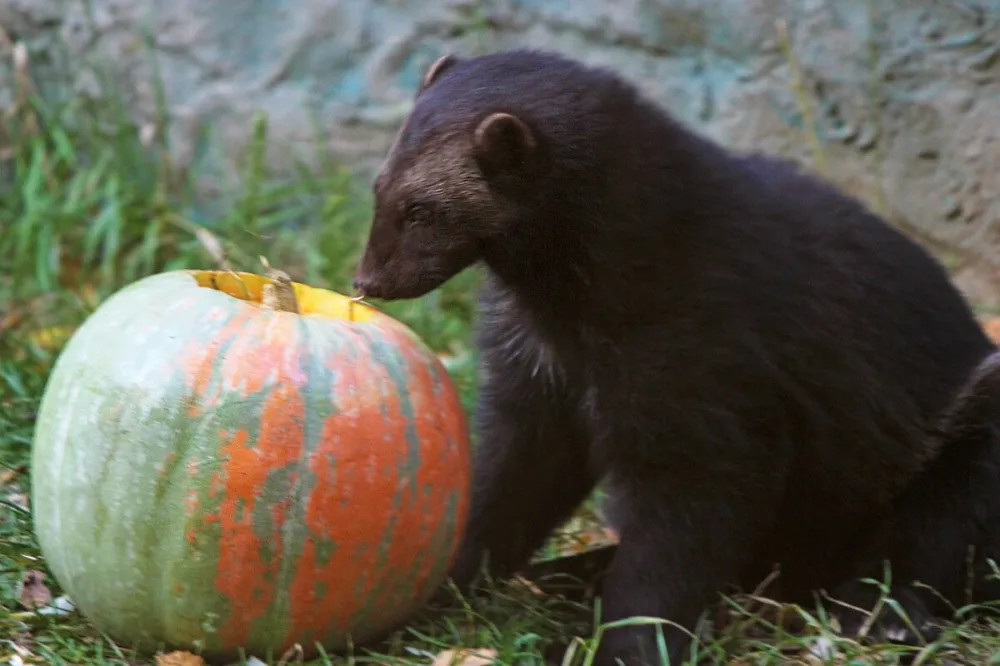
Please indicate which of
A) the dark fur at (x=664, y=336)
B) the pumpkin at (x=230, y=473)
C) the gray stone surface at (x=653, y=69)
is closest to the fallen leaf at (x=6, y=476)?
the pumpkin at (x=230, y=473)

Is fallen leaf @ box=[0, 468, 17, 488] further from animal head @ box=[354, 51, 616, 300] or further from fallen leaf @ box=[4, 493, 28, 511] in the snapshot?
animal head @ box=[354, 51, 616, 300]

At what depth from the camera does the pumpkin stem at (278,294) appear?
8.52 ft

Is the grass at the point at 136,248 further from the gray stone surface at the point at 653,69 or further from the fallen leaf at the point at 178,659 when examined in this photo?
the fallen leaf at the point at 178,659

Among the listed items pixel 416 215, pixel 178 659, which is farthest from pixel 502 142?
pixel 178 659

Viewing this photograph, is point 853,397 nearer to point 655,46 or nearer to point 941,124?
point 941,124

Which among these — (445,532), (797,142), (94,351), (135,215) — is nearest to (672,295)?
(445,532)

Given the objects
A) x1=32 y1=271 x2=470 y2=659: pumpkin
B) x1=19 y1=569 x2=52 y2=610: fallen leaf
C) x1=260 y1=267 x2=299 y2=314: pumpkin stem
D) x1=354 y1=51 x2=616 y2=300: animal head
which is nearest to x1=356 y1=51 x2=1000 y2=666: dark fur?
x1=354 y1=51 x2=616 y2=300: animal head

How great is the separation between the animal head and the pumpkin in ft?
0.93

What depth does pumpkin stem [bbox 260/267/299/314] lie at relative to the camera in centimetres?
260

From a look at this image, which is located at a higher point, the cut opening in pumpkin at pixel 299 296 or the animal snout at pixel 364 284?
the animal snout at pixel 364 284

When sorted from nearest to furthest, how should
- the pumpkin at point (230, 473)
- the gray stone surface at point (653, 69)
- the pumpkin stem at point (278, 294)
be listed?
the pumpkin at point (230, 473), the pumpkin stem at point (278, 294), the gray stone surface at point (653, 69)

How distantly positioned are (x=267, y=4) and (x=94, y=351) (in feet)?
12.9

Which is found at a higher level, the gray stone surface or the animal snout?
the gray stone surface

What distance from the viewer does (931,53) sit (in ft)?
16.3
